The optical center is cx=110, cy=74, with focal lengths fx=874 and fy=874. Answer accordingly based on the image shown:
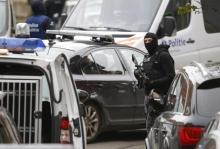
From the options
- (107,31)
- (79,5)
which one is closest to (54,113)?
(107,31)

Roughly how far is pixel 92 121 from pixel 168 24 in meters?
3.50

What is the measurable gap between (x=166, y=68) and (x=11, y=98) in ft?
14.2

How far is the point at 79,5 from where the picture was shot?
18938mm

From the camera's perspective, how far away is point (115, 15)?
1802 cm

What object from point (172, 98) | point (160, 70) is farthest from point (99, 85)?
point (172, 98)

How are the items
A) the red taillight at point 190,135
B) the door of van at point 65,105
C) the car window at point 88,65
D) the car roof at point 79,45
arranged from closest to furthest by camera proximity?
1. the door of van at point 65,105
2. the red taillight at point 190,135
3. the car window at point 88,65
4. the car roof at point 79,45

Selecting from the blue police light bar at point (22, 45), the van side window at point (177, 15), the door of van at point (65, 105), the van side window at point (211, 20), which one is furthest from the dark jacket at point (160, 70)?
the van side window at point (211, 20)

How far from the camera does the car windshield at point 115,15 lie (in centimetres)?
1755

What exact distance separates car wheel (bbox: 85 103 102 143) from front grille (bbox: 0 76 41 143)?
5.43 metres

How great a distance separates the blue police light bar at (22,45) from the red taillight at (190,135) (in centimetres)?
177

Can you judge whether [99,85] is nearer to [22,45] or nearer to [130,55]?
[130,55]

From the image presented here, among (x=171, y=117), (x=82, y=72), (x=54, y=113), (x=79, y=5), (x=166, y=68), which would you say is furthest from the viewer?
(x=79, y=5)

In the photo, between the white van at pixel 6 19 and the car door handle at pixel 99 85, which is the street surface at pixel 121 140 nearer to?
the car door handle at pixel 99 85

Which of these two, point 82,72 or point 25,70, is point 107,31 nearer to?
point 82,72
